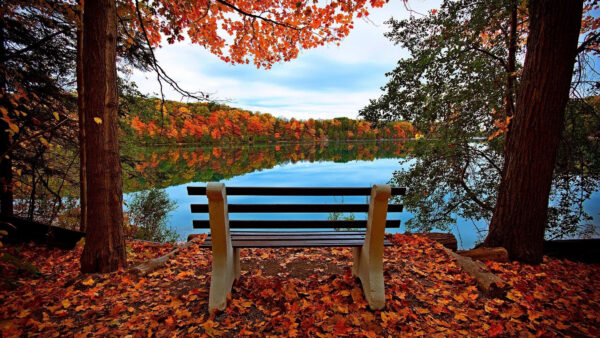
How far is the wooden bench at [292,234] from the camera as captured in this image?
7.56 ft

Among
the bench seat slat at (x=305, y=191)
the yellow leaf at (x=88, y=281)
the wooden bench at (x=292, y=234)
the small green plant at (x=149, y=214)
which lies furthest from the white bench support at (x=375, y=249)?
the small green plant at (x=149, y=214)

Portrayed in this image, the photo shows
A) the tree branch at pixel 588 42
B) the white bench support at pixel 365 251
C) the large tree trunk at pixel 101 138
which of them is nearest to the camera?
the white bench support at pixel 365 251

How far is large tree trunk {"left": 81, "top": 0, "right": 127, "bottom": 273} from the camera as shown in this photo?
9.93 ft

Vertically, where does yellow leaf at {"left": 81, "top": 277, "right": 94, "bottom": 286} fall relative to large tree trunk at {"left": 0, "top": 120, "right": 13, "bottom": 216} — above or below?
below

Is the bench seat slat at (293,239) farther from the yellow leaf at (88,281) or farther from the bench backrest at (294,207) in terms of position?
the yellow leaf at (88,281)

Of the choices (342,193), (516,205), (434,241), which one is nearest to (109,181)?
(342,193)

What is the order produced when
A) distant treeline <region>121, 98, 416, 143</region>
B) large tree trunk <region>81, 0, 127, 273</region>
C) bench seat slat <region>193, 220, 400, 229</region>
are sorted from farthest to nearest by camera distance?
distant treeline <region>121, 98, 416, 143</region>
large tree trunk <region>81, 0, 127, 273</region>
bench seat slat <region>193, 220, 400, 229</region>

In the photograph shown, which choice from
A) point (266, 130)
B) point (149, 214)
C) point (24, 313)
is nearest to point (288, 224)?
point (24, 313)

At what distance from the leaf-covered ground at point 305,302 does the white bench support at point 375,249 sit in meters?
0.12

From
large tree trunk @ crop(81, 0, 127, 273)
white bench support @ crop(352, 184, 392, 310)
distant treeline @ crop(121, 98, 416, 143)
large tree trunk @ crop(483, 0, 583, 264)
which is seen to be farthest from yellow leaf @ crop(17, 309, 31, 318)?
distant treeline @ crop(121, 98, 416, 143)

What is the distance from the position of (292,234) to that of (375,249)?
867mm

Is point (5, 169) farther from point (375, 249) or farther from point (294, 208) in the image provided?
point (375, 249)

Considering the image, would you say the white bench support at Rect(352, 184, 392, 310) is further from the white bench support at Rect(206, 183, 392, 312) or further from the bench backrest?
the bench backrest

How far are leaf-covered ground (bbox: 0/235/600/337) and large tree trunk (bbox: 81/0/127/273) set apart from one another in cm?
37
